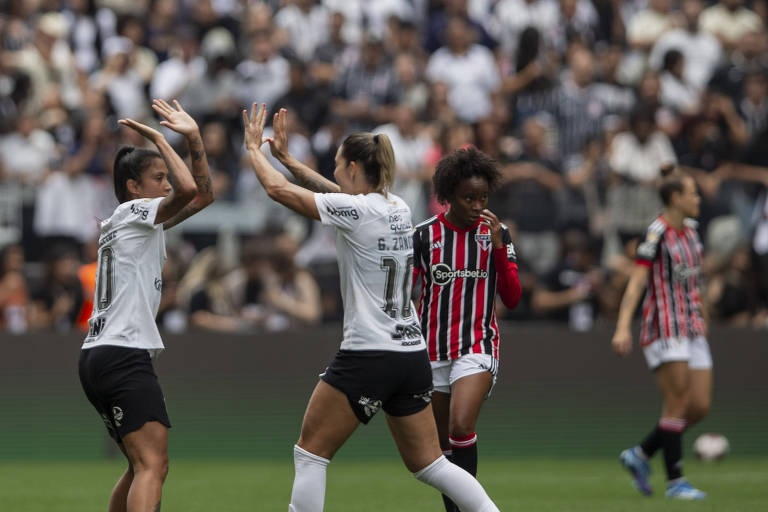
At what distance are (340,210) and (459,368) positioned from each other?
64.5 inches

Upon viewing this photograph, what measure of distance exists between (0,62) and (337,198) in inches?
464

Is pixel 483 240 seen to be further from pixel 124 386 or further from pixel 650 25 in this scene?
pixel 650 25

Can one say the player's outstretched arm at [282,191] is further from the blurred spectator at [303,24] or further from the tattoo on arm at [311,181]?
the blurred spectator at [303,24]

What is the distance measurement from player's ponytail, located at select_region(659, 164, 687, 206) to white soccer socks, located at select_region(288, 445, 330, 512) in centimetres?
460

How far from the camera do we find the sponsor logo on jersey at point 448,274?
780 cm

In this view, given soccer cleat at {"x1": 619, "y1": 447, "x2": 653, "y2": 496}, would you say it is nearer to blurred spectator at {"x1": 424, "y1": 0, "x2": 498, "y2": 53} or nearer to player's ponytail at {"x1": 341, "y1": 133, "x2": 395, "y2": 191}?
player's ponytail at {"x1": 341, "y1": 133, "x2": 395, "y2": 191}

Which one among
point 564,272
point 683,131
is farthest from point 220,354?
point 683,131

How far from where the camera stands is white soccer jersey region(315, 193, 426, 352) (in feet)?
21.8

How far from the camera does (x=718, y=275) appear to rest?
14.2 m

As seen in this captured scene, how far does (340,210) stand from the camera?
661cm

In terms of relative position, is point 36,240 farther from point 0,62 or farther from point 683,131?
point 683,131

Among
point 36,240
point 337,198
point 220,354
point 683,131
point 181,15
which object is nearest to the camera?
point 337,198

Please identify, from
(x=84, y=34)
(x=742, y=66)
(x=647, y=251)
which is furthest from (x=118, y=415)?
(x=742, y=66)

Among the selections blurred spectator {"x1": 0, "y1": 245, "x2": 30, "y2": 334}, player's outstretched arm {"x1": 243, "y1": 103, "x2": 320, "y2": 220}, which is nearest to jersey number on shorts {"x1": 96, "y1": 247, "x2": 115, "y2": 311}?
player's outstretched arm {"x1": 243, "y1": 103, "x2": 320, "y2": 220}
